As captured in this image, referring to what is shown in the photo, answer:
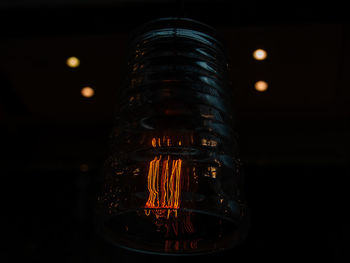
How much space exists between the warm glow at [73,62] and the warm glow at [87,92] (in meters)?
0.31

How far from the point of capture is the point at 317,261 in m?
2.99

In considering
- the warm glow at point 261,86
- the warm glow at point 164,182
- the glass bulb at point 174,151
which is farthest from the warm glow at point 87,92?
the warm glow at point 164,182

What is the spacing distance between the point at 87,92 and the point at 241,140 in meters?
1.40

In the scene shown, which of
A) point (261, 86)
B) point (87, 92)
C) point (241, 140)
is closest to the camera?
point (261, 86)

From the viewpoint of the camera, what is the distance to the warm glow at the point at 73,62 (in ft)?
9.29

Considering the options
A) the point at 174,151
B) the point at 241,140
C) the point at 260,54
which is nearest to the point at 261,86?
the point at 260,54

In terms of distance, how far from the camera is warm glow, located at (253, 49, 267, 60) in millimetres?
2668

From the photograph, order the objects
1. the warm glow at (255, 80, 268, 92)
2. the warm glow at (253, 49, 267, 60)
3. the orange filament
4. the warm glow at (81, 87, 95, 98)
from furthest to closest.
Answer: the warm glow at (81, 87, 95, 98) < the warm glow at (255, 80, 268, 92) < the warm glow at (253, 49, 267, 60) < the orange filament

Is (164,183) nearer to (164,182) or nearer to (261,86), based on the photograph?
(164,182)

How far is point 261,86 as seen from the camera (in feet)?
10.1

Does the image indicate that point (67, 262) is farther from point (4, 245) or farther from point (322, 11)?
point (322, 11)

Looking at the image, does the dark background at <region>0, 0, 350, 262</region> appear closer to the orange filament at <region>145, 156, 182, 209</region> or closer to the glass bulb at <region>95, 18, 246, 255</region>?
the glass bulb at <region>95, 18, 246, 255</region>

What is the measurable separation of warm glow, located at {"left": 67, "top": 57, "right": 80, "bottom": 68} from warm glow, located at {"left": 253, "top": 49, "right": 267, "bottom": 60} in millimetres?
1212

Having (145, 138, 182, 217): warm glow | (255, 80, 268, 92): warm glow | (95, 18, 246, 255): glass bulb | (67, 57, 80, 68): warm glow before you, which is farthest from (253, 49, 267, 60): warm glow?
(145, 138, 182, 217): warm glow
